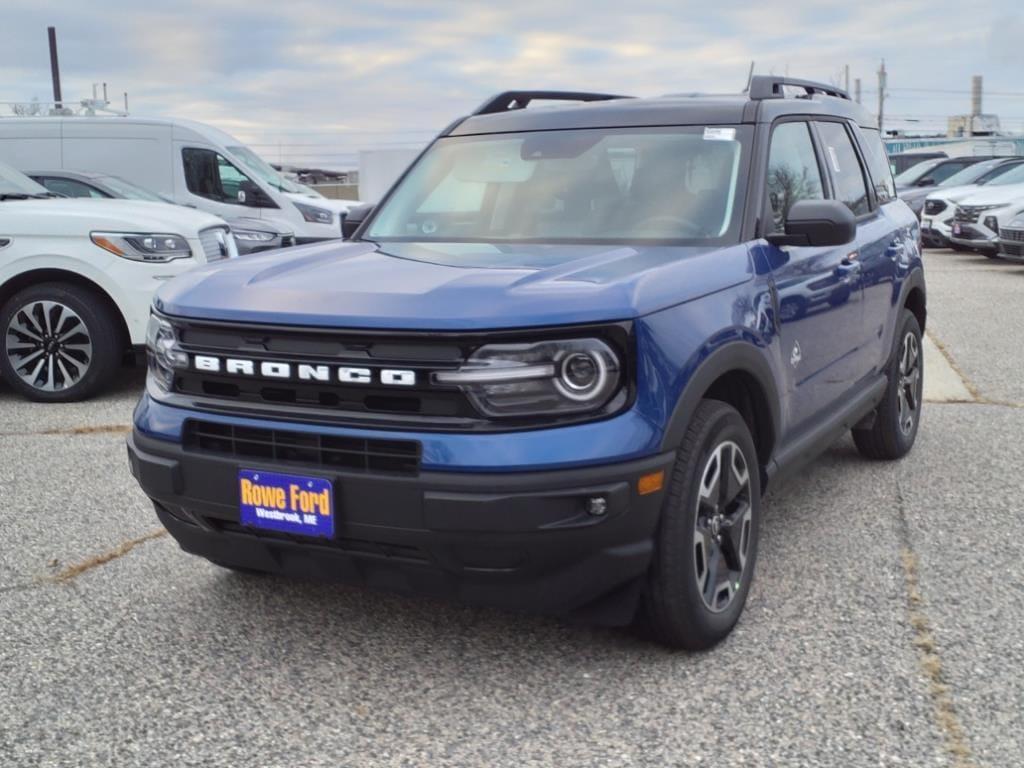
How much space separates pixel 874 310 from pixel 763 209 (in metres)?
1.24

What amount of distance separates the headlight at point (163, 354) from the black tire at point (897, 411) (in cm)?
349

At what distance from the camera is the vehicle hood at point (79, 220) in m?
7.61

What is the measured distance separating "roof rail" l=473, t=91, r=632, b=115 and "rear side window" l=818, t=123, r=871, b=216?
101 centimetres

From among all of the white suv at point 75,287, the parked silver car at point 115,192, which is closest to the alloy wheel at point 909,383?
the white suv at point 75,287

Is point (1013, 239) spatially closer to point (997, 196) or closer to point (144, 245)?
point (997, 196)

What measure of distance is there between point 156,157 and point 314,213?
7.39 feet

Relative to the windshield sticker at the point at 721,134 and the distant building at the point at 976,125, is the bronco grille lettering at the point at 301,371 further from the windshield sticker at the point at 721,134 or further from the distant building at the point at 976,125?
the distant building at the point at 976,125

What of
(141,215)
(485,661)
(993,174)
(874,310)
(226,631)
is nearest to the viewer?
(485,661)

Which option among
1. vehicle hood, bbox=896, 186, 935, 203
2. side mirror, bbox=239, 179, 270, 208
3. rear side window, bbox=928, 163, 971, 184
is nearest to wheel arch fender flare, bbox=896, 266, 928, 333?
side mirror, bbox=239, 179, 270, 208

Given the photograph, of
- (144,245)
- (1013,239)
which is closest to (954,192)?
(1013,239)

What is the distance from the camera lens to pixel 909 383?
6.09 metres

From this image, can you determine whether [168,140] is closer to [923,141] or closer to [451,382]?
Answer: [451,382]

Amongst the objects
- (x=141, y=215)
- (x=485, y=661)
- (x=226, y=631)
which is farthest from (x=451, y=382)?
(x=141, y=215)

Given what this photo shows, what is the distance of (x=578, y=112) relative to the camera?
4723 mm
